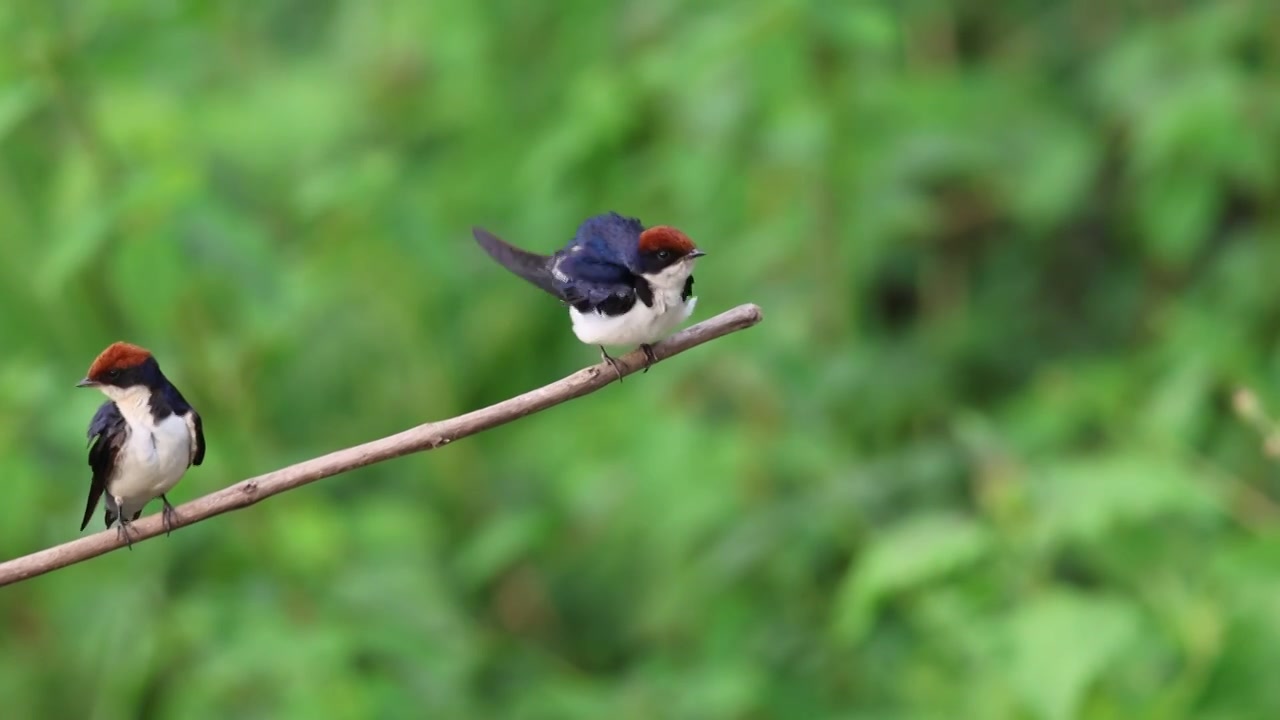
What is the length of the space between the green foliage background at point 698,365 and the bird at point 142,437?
817 millimetres

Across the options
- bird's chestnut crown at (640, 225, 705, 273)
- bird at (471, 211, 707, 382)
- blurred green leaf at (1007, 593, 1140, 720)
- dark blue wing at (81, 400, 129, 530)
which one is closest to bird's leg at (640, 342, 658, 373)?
bird at (471, 211, 707, 382)

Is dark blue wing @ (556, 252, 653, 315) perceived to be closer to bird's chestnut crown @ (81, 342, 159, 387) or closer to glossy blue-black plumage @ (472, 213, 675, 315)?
glossy blue-black plumage @ (472, 213, 675, 315)

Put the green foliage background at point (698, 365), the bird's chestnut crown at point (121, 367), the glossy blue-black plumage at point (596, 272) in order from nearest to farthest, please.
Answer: the glossy blue-black plumage at point (596, 272)
the bird's chestnut crown at point (121, 367)
the green foliage background at point (698, 365)

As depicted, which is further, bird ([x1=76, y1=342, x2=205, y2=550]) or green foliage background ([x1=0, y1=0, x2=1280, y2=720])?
green foliage background ([x1=0, y1=0, x2=1280, y2=720])

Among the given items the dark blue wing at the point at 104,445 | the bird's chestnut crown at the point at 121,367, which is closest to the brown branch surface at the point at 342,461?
the bird's chestnut crown at the point at 121,367

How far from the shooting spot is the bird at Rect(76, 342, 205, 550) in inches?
86.9

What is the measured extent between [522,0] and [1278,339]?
2.42 meters

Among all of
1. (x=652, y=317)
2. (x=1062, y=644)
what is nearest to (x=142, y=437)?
(x=652, y=317)

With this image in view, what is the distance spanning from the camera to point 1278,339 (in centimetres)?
418

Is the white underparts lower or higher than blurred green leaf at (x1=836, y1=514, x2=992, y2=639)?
higher

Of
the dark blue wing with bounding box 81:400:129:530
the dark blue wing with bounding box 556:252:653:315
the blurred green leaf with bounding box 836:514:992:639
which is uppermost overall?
the dark blue wing with bounding box 81:400:129:530

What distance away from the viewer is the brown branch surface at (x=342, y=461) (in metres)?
1.70

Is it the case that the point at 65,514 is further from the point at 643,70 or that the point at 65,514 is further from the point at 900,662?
the point at 900,662

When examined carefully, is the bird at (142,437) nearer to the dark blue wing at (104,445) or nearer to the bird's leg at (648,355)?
the dark blue wing at (104,445)
